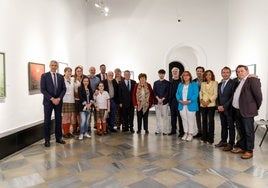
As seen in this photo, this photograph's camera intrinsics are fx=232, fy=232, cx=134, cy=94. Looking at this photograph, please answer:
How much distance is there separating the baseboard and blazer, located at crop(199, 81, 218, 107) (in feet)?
12.2

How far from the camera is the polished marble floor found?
124 inches

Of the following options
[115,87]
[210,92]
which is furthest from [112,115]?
[210,92]

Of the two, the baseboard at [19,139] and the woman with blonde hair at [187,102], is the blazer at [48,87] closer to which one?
the baseboard at [19,139]

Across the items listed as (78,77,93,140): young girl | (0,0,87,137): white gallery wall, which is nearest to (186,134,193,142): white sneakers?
(78,77,93,140): young girl

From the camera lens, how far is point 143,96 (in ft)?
19.2

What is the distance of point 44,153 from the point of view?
14.5 feet

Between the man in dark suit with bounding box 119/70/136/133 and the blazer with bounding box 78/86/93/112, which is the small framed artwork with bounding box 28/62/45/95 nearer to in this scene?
the blazer with bounding box 78/86/93/112

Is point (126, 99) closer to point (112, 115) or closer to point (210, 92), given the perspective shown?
point (112, 115)

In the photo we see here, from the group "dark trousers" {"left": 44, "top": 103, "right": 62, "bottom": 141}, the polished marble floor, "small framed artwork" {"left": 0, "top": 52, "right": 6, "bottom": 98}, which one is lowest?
the polished marble floor

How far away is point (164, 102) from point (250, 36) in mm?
3286

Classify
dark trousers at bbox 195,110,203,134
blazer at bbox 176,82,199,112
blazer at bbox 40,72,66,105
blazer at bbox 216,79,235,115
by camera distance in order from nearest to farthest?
blazer at bbox 216,79,235,115
blazer at bbox 40,72,66,105
blazer at bbox 176,82,199,112
dark trousers at bbox 195,110,203,134

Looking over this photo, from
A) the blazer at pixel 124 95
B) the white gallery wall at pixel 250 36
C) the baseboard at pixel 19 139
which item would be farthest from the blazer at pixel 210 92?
the baseboard at pixel 19 139

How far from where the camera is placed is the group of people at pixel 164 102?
414 cm

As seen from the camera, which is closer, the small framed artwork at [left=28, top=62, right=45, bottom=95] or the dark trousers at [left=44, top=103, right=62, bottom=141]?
the dark trousers at [left=44, top=103, right=62, bottom=141]
